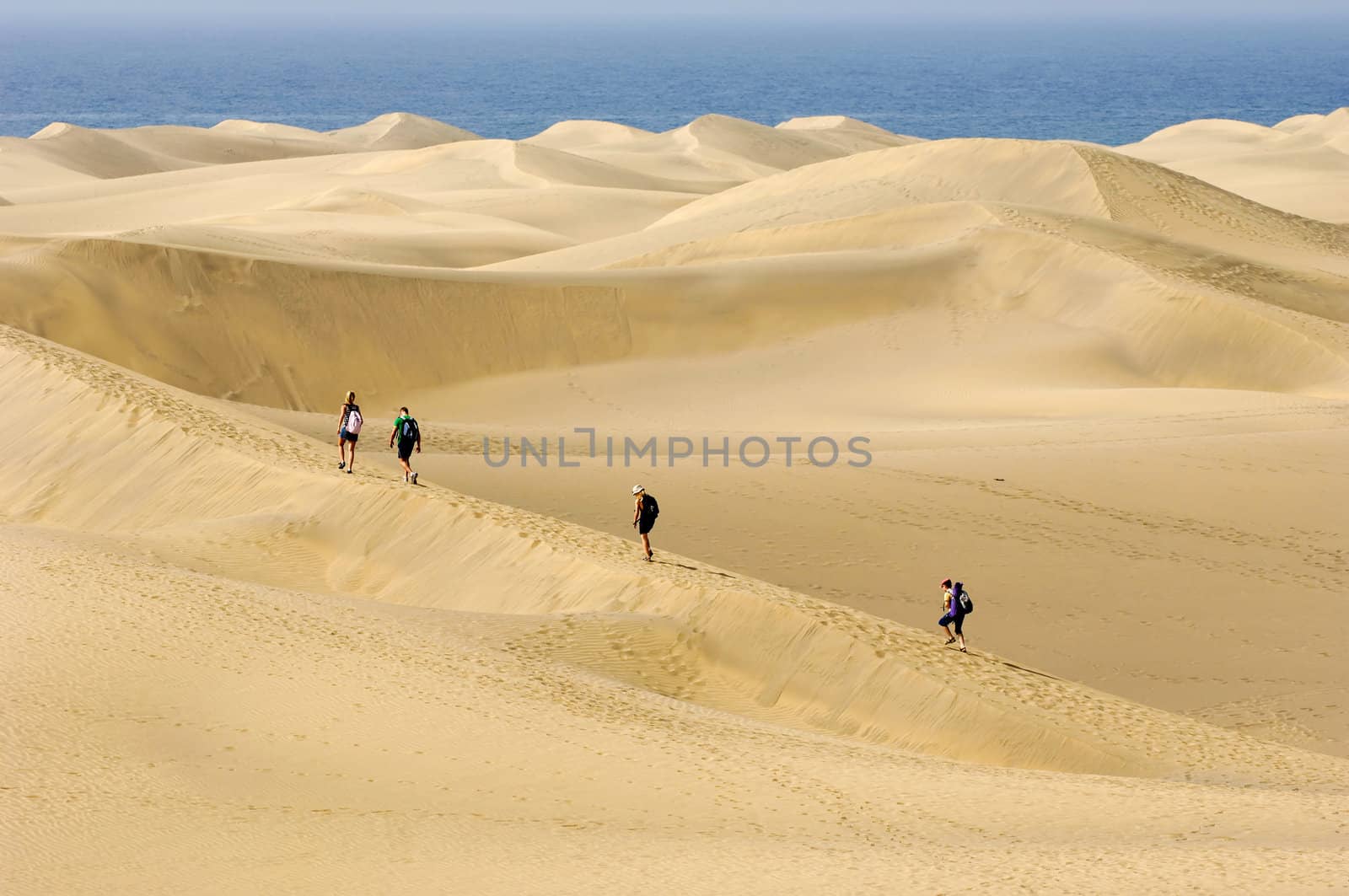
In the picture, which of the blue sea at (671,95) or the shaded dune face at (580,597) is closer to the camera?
the shaded dune face at (580,597)

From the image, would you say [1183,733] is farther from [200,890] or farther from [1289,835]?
[200,890]

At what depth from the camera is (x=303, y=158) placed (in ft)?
222

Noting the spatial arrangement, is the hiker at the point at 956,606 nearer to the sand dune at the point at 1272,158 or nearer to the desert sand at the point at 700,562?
the desert sand at the point at 700,562

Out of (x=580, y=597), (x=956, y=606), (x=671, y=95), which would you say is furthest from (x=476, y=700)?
(x=671, y=95)

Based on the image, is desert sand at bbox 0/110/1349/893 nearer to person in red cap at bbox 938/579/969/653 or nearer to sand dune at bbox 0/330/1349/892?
sand dune at bbox 0/330/1349/892

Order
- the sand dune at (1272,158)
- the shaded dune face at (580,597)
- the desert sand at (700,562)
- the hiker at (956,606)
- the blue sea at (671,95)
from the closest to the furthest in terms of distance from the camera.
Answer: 1. the desert sand at (700,562)
2. the shaded dune face at (580,597)
3. the hiker at (956,606)
4. the sand dune at (1272,158)
5. the blue sea at (671,95)

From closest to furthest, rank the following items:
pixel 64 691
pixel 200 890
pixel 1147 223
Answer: pixel 200 890 < pixel 64 691 < pixel 1147 223

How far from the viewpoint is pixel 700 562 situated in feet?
46.6

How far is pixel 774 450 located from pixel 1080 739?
8.18m

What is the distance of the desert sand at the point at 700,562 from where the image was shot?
7.49 m

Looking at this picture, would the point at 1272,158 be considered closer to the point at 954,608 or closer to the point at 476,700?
the point at 954,608

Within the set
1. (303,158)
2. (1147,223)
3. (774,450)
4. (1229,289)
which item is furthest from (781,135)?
(774,450)

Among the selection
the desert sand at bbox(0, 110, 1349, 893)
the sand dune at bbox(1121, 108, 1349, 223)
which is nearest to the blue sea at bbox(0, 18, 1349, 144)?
the sand dune at bbox(1121, 108, 1349, 223)

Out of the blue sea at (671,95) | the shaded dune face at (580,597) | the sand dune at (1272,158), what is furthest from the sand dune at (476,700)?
the blue sea at (671,95)
